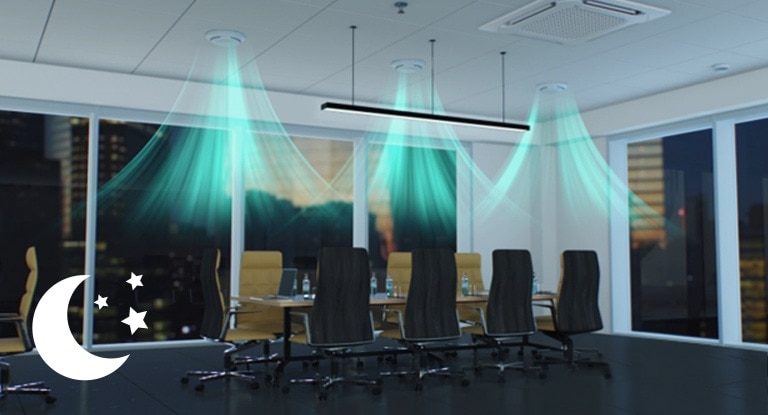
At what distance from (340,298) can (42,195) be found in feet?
15.1

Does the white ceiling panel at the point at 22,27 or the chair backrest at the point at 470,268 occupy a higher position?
the white ceiling panel at the point at 22,27

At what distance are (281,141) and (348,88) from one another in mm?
1114

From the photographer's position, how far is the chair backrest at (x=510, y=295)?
6.50 meters

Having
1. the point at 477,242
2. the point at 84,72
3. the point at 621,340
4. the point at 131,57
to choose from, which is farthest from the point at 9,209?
the point at 621,340

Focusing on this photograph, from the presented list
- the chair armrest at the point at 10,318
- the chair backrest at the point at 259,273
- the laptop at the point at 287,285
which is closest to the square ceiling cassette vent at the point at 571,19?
the laptop at the point at 287,285

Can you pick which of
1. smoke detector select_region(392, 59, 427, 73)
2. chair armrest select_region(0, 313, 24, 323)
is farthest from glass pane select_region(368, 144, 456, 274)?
chair armrest select_region(0, 313, 24, 323)

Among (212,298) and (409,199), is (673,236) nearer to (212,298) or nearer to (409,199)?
(409,199)

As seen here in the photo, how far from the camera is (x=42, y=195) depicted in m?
8.47

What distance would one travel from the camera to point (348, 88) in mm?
9086

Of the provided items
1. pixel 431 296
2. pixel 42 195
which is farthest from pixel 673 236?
pixel 42 195

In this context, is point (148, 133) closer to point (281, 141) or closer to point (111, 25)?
point (281, 141)

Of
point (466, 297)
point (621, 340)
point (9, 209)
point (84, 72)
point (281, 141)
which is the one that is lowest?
point (621, 340)

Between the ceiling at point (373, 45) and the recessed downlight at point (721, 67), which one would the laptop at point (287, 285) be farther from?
the recessed downlight at point (721, 67)

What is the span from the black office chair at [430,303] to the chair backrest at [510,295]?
1.46ft
